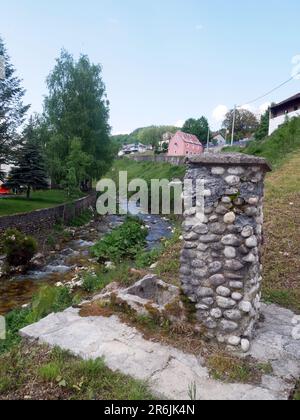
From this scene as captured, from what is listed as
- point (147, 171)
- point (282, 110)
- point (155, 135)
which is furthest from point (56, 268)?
point (155, 135)

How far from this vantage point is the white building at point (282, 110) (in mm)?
29306

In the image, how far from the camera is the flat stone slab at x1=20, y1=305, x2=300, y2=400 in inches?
129

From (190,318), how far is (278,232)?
5.15 metres

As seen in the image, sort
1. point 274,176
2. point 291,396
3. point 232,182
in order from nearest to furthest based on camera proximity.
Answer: point 291,396, point 232,182, point 274,176

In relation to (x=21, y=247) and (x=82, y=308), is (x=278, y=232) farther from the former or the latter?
(x=21, y=247)

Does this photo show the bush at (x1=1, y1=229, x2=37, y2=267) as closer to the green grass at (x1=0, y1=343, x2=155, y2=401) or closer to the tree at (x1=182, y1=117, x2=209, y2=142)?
the green grass at (x1=0, y1=343, x2=155, y2=401)

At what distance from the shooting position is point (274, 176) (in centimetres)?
1491

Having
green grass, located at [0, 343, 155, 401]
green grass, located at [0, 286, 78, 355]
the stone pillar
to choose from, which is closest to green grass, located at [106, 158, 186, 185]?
green grass, located at [0, 286, 78, 355]

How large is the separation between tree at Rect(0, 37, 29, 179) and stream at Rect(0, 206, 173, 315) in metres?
5.52

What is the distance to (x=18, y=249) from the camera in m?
11.6

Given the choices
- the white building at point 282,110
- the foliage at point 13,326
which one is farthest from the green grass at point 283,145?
the foliage at point 13,326

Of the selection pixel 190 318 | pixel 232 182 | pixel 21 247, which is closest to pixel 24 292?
pixel 21 247

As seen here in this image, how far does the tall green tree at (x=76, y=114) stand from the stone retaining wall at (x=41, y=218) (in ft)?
12.5

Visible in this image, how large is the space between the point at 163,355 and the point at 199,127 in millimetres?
63703
